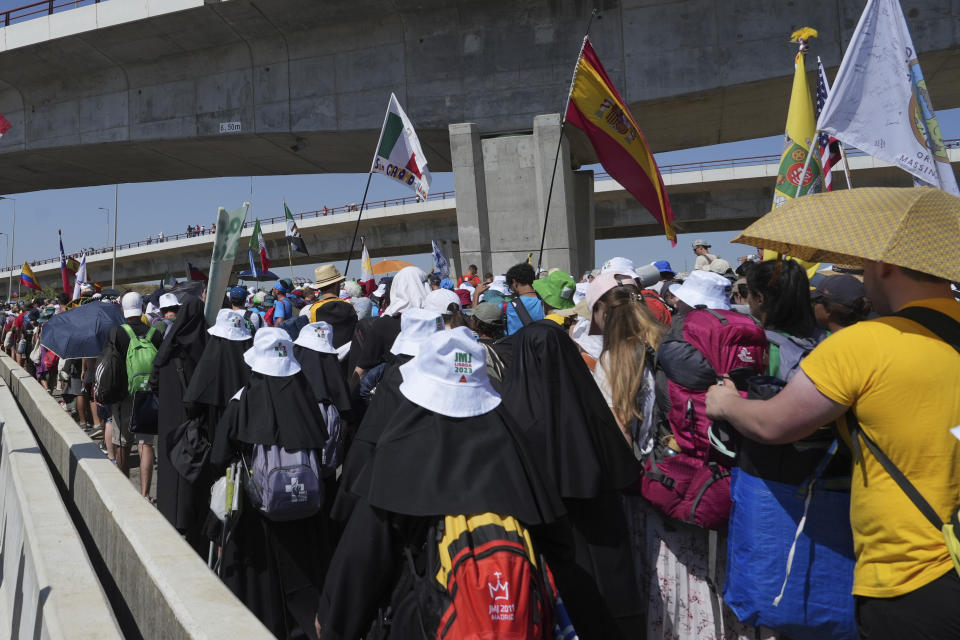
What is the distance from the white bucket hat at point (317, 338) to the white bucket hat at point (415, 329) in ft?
3.69

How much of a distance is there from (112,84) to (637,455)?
20.4m

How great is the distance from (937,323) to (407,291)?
488 cm

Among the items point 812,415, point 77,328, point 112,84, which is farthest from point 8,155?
point 812,415

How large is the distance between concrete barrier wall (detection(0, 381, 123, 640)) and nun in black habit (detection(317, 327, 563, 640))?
1.44 metres

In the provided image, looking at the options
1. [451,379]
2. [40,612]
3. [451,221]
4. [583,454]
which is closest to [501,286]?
[583,454]

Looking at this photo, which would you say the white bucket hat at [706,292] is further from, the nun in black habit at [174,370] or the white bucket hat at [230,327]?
the nun in black habit at [174,370]

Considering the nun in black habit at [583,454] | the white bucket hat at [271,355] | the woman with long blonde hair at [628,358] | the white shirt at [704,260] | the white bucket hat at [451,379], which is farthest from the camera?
the white shirt at [704,260]

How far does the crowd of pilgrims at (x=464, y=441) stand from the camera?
2.53 meters

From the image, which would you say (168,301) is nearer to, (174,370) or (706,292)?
(174,370)

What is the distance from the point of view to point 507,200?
17.6 m

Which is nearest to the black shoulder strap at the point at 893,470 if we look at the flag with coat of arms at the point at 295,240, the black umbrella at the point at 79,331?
the black umbrella at the point at 79,331

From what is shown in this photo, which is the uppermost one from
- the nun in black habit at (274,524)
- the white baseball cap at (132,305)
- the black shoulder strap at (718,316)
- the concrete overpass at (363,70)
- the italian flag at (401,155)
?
the concrete overpass at (363,70)

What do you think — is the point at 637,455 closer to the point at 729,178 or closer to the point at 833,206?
the point at 833,206

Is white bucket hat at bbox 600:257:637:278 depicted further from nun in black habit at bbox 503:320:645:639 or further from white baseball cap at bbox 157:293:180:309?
white baseball cap at bbox 157:293:180:309
